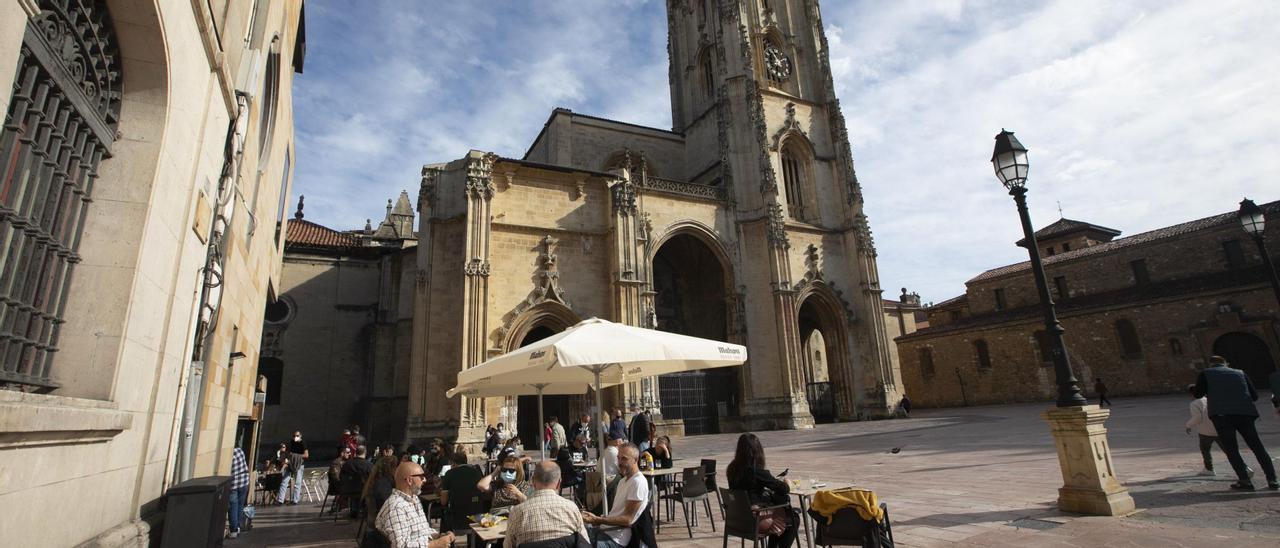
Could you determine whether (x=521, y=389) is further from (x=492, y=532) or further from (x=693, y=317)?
(x=693, y=317)

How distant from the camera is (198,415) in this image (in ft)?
20.2

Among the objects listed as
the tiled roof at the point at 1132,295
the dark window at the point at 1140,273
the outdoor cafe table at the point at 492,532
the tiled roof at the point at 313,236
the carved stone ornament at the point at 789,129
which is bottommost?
the outdoor cafe table at the point at 492,532

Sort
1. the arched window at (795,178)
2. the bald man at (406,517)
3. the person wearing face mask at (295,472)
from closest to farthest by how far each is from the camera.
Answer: the bald man at (406,517), the person wearing face mask at (295,472), the arched window at (795,178)

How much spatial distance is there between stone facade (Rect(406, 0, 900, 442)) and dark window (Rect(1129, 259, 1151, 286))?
1543 centimetres

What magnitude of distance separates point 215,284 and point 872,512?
6256mm

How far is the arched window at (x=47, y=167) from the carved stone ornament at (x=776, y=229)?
2130 cm

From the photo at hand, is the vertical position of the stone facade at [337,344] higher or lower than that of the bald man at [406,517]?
higher

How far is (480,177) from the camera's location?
18.1m

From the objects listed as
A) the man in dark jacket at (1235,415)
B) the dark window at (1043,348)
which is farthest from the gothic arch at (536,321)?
the dark window at (1043,348)

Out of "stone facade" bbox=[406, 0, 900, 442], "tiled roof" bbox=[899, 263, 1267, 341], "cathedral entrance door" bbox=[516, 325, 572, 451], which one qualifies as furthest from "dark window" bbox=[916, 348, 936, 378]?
"cathedral entrance door" bbox=[516, 325, 572, 451]

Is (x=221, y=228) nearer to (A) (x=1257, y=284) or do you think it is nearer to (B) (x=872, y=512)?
(B) (x=872, y=512)

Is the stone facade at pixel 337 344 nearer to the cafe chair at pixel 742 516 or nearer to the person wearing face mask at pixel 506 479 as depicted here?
the person wearing face mask at pixel 506 479

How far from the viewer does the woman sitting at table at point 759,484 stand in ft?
14.4

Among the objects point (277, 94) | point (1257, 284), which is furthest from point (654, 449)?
point (1257, 284)
